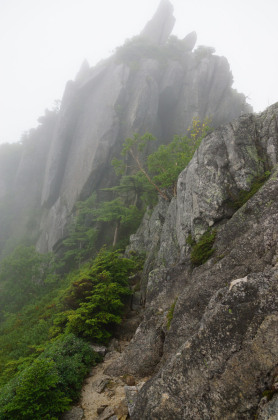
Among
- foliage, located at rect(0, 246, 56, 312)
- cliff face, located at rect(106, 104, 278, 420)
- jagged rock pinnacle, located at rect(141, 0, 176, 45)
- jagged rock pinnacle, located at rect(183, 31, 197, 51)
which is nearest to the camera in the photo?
cliff face, located at rect(106, 104, 278, 420)

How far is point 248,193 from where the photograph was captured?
8.39 m

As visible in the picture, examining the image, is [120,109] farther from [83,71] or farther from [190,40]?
[190,40]

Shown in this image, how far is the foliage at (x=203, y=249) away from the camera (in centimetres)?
770

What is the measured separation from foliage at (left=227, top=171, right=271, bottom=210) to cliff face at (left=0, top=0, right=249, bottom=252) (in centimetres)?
2357

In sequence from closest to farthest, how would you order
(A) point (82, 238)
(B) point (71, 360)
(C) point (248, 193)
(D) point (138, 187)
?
(B) point (71, 360)
(C) point (248, 193)
(D) point (138, 187)
(A) point (82, 238)

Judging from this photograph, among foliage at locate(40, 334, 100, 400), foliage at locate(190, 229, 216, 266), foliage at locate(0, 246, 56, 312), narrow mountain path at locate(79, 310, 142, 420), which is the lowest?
narrow mountain path at locate(79, 310, 142, 420)

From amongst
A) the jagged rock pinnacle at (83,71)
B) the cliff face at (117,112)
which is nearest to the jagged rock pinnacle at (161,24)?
the cliff face at (117,112)

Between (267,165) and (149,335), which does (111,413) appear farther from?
(267,165)

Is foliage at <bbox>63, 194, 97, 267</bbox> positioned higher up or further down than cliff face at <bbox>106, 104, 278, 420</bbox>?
higher up

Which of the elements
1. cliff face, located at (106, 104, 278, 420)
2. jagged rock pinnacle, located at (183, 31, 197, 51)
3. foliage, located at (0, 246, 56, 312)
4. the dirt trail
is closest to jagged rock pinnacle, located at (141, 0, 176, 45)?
jagged rock pinnacle, located at (183, 31, 197, 51)

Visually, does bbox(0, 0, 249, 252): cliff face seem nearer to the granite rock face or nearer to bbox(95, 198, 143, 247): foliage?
the granite rock face

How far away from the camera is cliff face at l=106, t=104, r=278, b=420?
3.54m

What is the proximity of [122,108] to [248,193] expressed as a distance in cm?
2944

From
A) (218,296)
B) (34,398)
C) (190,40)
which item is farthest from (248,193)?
(190,40)
